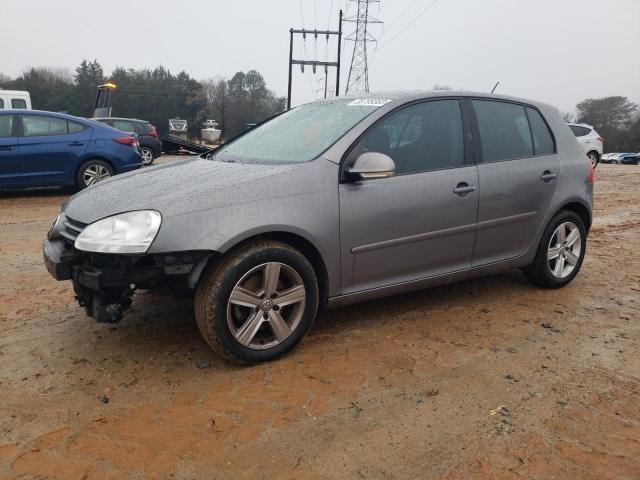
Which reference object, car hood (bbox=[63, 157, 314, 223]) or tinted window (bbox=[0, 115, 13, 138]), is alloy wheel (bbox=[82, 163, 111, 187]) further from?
car hood (bbox=[63, 157, 314, 223])

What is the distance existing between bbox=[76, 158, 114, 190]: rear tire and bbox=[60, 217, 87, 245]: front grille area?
635 centimetres

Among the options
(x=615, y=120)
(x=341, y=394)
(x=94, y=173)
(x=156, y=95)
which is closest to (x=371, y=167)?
(x=341, y=394)

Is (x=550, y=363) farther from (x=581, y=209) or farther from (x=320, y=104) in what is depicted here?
(x=320, y=104)

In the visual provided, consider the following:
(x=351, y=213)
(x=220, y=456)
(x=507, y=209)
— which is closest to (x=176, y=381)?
(x=220, y=456)

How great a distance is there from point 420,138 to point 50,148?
23.9 feet

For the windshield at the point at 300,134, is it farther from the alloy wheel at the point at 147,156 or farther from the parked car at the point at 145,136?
the alloy wheel at the point at 147,156

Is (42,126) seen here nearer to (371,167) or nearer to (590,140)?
(371,167)

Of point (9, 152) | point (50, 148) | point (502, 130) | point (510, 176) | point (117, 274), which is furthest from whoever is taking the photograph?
A: point (50, 148)

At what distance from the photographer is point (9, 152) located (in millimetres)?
8492

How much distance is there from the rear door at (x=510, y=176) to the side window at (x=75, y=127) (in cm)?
735

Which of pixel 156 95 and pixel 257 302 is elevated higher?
pixel 156 95

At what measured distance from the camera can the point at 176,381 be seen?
115 inches

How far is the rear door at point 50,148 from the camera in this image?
8.68 metres

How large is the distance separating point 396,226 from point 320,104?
4.14 ft
